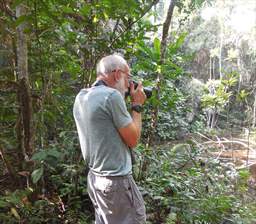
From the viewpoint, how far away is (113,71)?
1978mm

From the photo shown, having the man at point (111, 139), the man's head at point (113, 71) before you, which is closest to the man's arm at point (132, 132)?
the man at point (111, 139)

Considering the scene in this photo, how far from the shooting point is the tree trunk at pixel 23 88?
2.63 m

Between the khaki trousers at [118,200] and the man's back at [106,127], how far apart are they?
5 centimetres

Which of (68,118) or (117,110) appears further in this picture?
(68,118)

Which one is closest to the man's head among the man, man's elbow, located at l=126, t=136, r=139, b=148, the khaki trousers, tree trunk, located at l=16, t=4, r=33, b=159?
the man

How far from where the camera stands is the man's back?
1.86 m

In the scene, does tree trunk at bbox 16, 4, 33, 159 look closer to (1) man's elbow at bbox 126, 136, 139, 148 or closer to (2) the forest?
(2) the forest

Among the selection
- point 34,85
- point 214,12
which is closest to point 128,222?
point 34,85

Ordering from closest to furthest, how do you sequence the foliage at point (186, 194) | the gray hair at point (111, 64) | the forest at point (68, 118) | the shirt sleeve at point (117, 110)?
the shirt sleeve at point (117, 110)
the gray hair at point (111, 64)
the forest at point (68, 118)
the foliage at point (186, 194)

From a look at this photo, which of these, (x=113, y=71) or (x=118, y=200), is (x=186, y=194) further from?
(x=113, y=71)

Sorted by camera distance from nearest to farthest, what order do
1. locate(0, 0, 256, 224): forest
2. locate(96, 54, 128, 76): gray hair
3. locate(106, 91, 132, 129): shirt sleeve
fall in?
locate(106, 91, 132, 129): shirt sleeve, locate(96, 54, 128, 76): gray hair, locate(0, 0, 256, 224): forest

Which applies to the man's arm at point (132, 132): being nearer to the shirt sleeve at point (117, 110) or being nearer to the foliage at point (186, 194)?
the shirt sleeve at point (117, 110)

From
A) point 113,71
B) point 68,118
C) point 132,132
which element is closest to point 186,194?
point 68,118

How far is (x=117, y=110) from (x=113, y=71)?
253 mm
